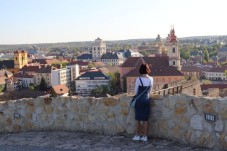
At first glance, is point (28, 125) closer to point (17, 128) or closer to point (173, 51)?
point (17, 128)

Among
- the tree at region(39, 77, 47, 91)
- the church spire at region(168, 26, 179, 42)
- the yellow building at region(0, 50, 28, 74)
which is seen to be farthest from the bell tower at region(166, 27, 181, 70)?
the yellow building at region(0, 50, 28, 74)

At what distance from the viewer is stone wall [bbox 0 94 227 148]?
5340mm

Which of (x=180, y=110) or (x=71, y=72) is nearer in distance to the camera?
(x=180, y=110)

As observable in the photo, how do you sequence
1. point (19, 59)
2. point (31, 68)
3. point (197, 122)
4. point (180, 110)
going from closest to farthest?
1. point (197, 122)
2. point (180, 110)
3. point (31, 68)
4. point (19, 59)

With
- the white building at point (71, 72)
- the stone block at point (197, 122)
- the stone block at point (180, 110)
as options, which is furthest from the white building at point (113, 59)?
the stone block at point (197, 122)

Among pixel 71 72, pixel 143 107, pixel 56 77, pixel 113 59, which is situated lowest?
pixel 56 77

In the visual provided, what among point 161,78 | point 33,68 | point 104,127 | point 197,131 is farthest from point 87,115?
point 33,68

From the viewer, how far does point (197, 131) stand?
549cm

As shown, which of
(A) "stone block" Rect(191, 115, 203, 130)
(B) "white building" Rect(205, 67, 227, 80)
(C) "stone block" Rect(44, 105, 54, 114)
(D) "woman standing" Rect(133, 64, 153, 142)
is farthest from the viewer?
(B) "white building" Rect(205, 67, 227, 80)

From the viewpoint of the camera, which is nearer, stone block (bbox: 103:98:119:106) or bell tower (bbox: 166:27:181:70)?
stone block (bbox: 103:98:119:106)

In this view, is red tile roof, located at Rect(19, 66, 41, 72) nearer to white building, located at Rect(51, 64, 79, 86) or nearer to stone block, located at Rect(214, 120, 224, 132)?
white building, located at Rect(51, 64, 79, 86)

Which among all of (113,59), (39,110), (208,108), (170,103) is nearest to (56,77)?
(113,59)

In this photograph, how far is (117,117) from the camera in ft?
20.8

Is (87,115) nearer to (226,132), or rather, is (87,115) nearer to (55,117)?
(55,117)
